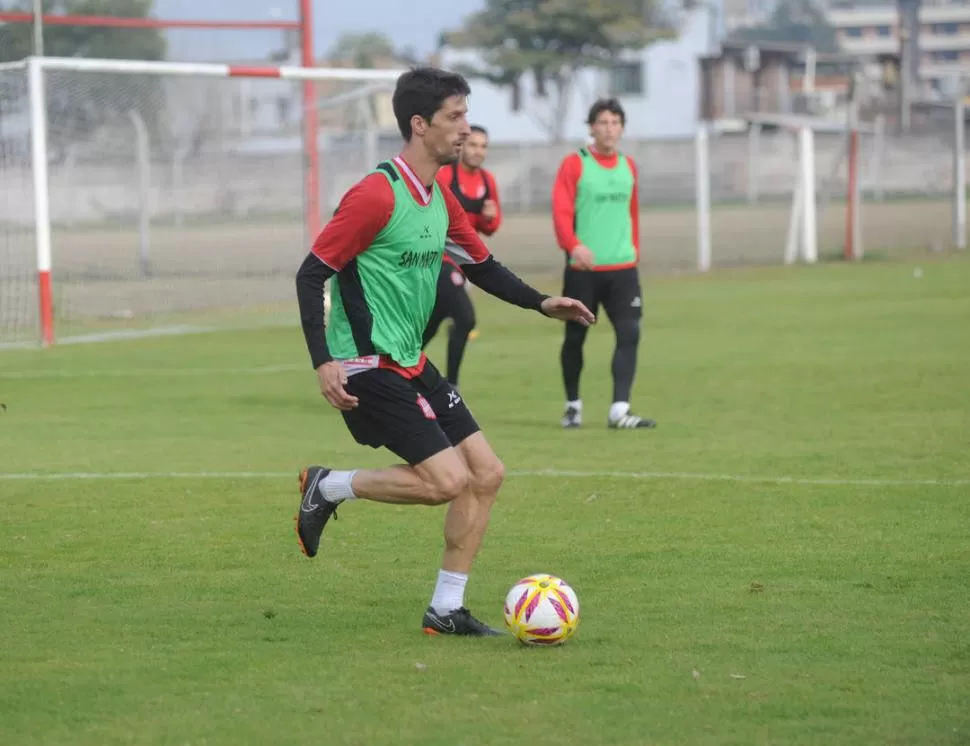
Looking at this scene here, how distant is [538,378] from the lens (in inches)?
602

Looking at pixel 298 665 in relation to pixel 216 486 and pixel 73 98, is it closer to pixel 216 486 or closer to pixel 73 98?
pixel 216 486

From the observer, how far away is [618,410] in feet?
39.8

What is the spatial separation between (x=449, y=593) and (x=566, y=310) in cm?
122

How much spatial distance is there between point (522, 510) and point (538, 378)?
634cm

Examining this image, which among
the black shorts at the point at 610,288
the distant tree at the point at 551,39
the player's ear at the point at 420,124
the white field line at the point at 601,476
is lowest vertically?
the white field line at the point at 601,476

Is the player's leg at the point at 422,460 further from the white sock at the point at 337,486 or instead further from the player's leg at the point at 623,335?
the player's leg at the point at 623,335

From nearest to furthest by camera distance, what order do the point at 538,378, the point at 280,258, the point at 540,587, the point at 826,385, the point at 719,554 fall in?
1. the point at 540,587
2. the point at 719,554
3. the point at 826,385
4. the point at 538,378
5. the point at 280,258

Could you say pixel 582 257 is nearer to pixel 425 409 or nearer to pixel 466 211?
pixel 466 211

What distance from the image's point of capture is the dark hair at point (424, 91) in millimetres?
6277

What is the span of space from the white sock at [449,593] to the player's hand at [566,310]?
3.59ft

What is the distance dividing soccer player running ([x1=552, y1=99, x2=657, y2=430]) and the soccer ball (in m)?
5.97

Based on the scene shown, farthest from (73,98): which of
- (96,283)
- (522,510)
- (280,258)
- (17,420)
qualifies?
(522,510)

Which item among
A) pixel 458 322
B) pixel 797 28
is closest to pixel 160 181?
pixel 458 322

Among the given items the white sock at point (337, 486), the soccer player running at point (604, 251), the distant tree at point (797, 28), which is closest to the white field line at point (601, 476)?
the soccer player running at point (604, 251)
